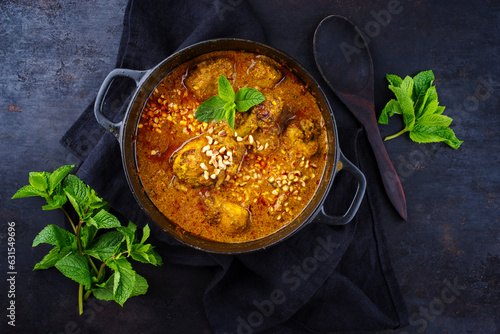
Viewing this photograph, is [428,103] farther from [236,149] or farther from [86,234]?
[86,234]

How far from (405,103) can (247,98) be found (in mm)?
1287

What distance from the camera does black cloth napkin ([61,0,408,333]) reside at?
2869 millimetres

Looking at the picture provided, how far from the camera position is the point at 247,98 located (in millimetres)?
2527

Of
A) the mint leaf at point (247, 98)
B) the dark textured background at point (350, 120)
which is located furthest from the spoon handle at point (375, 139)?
the mint leaf at point (247, 98)

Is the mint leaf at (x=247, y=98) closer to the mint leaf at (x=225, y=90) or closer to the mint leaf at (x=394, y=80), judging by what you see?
the mint leaf at (x=225, y=90)

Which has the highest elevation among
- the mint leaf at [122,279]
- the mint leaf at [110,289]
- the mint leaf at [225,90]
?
the mint leaf at [225,90]

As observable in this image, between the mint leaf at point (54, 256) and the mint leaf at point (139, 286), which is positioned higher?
the mint leaf at point (54, 256)

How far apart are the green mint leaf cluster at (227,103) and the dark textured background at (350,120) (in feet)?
2.60

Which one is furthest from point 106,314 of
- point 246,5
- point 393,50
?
point 393,50

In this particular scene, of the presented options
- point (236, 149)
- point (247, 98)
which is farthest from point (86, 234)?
point (247, 98)

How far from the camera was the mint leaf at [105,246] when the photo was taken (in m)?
2.87

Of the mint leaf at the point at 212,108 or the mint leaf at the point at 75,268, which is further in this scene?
the mint leaf at the point at 75,268

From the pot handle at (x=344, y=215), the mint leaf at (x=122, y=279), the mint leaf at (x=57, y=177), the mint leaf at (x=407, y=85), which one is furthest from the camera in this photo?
the mint leaf at (x=407, y=85)

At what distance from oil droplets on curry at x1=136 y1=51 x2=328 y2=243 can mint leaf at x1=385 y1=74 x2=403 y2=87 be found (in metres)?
0.78
